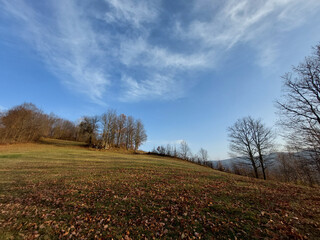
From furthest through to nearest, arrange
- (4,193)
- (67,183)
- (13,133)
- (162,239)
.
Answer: (13,133), (67,183), (4,193), (162,239)

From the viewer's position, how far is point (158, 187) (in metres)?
9.27

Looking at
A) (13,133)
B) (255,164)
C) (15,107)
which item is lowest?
(255,164)

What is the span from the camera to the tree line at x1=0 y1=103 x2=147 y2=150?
39131 mm

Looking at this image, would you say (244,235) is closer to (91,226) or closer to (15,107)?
(91,226)

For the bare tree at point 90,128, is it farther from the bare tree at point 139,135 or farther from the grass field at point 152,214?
the grass field at point 152,214

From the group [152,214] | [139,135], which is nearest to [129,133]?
[139,135]

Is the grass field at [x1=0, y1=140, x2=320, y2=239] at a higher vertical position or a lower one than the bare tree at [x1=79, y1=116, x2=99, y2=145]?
lower

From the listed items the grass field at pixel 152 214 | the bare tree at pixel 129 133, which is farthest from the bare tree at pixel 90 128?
the grass field at pixel 152 214

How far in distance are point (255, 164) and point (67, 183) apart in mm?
31768

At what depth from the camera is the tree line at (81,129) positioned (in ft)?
→ 128

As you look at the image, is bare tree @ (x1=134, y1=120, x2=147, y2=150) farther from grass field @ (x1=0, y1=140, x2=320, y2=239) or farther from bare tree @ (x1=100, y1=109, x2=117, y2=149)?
grass field @ (x1=0, y1=140, x2=320, y2=239)

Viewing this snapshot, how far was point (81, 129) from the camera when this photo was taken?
50.3 meters

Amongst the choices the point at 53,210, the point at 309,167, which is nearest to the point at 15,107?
the point at 53,210

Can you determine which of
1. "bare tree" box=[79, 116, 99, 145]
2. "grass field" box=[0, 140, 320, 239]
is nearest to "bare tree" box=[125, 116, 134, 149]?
"bare tree" box=[79, 116, 99, 145]
